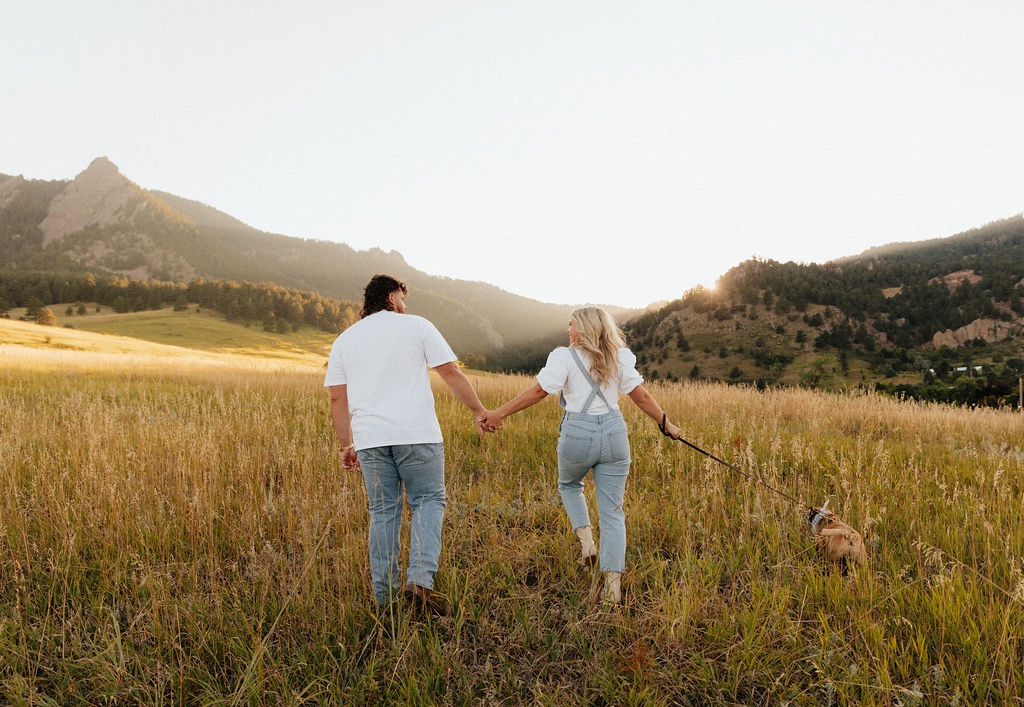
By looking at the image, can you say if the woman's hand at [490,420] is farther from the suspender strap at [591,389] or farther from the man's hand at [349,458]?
the man's hand at [349,458]

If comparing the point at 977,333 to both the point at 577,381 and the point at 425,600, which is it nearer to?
the point at 577,381

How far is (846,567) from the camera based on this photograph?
A: 11.7 ft

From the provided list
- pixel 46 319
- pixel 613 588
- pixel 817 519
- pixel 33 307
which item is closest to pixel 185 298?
pixel 33 307

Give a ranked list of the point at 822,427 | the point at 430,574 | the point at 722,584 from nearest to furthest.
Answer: the point at 430,574 < the point at 722,584 < the point at 822,427

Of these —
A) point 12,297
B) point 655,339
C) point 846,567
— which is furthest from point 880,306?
point 12,297

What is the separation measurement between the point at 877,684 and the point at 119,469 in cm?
691

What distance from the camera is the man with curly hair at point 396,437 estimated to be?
125 inches


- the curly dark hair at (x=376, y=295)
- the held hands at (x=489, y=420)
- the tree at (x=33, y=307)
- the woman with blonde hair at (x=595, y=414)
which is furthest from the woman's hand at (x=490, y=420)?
the tree at (x=33, y=307)

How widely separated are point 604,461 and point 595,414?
385 millimetres

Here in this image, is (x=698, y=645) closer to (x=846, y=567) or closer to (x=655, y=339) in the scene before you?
(x=846, y=567)

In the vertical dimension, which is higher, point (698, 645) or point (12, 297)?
point (12, 297)

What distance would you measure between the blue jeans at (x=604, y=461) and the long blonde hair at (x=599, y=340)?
35cm

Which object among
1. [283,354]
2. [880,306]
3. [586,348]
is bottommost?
[283,354]

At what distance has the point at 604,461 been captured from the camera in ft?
11.6
